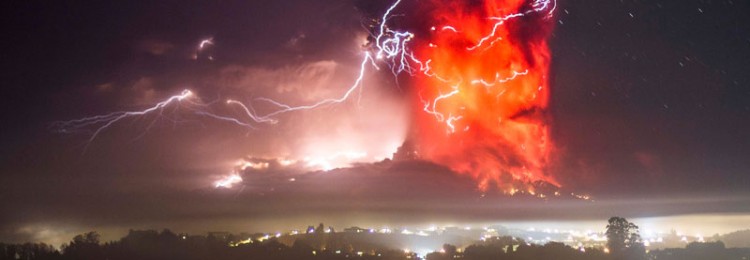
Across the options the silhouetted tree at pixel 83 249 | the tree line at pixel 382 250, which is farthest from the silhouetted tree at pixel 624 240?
the silhouetted tree at pixel 83 249

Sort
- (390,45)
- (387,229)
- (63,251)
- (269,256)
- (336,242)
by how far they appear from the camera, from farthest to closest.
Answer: (387,229) < (336,242) < (269,256) < (63,251) < (390,45)

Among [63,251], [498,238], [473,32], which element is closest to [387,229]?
[498,238]

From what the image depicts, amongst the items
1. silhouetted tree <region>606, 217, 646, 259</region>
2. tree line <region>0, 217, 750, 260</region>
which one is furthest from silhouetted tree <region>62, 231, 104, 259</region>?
silhouetted tree <region>606, 217, 646, 259</region>

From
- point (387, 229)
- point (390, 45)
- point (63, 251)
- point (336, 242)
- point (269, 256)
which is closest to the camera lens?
point (390, 45)

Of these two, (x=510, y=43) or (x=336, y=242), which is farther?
(x=336, y=242)

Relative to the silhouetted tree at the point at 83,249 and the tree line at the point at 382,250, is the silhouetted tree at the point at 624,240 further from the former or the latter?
the silhouetted tree at the point at 83,249

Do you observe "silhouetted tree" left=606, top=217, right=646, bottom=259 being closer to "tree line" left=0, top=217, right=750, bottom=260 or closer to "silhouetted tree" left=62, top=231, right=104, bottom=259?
"tree line" left=0, top=217, right=750, bottom=260

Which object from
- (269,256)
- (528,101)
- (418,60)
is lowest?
(269,256)

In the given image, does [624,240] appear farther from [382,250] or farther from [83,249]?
[83,249]

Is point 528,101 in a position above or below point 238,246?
above

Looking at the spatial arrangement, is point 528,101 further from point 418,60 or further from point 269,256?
point 269,256

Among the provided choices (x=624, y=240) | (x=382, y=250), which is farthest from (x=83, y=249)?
(x=624, y=240)
